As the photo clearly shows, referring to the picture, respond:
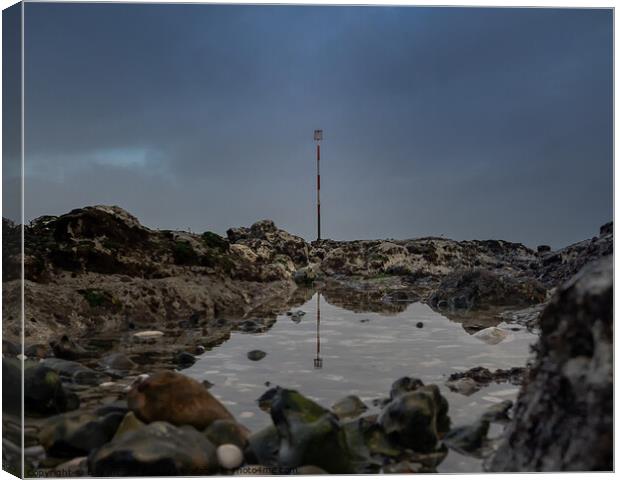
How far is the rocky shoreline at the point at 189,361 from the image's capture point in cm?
488

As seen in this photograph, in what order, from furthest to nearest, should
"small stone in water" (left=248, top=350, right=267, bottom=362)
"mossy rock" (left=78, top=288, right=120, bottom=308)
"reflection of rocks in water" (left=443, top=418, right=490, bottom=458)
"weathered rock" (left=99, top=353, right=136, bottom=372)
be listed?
1. "mossy rock" (left=78, top=288, right=120, bottom=308)
2. "small stone in water" (left=248, top=350, right=267, bottom=362)
3. "weathered rock" (left=99, top=353, right=136, bottom=372)
4. "reflection of rocks in water" (left=443, top=418, right=490, bottom=458)

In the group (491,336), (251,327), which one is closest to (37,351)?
(251,327)

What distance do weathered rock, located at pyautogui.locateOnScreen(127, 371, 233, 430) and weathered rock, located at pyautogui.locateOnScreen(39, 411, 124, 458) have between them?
232 mm

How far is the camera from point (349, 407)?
22.5ft

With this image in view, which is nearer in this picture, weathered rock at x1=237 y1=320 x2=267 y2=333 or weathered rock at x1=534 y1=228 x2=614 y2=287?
weathered rock at x1=237 y1=320 x2=267 y2=333

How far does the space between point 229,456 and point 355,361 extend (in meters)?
4.81

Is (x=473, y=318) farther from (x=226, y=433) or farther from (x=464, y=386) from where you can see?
(x=226, y=433)

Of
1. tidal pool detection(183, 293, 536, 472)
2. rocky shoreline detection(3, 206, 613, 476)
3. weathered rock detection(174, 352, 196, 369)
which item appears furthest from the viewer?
weathered rock detection(174, 352, 196, 369)

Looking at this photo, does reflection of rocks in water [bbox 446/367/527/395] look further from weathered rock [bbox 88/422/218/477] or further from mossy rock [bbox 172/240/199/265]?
mossy rock [bbox 172/240/199/265]

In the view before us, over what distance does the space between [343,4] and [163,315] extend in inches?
455

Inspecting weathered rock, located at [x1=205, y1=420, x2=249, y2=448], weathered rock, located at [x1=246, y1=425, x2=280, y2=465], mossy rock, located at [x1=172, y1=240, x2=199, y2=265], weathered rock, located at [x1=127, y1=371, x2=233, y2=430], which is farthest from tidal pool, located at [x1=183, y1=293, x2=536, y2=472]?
mossy rock, located at [x1=172, y1=240, x2=199, y2=265]

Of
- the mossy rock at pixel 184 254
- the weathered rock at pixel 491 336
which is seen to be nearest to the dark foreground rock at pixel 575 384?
the weathered rock at pixel 491 336

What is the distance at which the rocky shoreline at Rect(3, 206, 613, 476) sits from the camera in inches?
192

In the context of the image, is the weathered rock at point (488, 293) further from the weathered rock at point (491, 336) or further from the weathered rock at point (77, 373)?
the weathered rock at point (77, 373)
